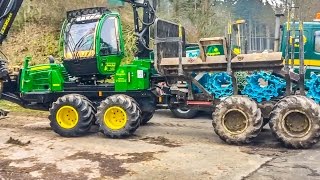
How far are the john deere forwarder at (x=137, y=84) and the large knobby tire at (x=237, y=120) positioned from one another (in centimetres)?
2

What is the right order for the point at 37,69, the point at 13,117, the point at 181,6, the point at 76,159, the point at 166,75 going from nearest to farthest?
the point at 76,159
the point at 166,75
the point at 37,69
the point at 13,117
the point at 181,6

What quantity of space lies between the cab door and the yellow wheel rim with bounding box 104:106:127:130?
3.39 ft

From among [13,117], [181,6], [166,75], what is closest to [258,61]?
[166,75]

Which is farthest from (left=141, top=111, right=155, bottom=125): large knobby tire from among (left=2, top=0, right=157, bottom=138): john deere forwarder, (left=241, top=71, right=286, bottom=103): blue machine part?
(left=241, top=71, right=286, bottom=103): blue machine part

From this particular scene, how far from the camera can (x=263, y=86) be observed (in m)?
8.77

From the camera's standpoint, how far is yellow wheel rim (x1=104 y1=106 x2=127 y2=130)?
30.4ft

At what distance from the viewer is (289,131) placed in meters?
8.15

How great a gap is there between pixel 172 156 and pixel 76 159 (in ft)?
5.01

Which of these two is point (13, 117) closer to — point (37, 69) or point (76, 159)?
point (37, 69)

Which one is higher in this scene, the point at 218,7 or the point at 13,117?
the point at 218,7

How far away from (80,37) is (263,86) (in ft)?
12.7

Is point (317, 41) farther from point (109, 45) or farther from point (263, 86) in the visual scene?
point (109, 45)

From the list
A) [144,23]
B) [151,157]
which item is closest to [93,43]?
[144,23]

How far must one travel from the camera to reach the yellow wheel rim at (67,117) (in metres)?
9.54
